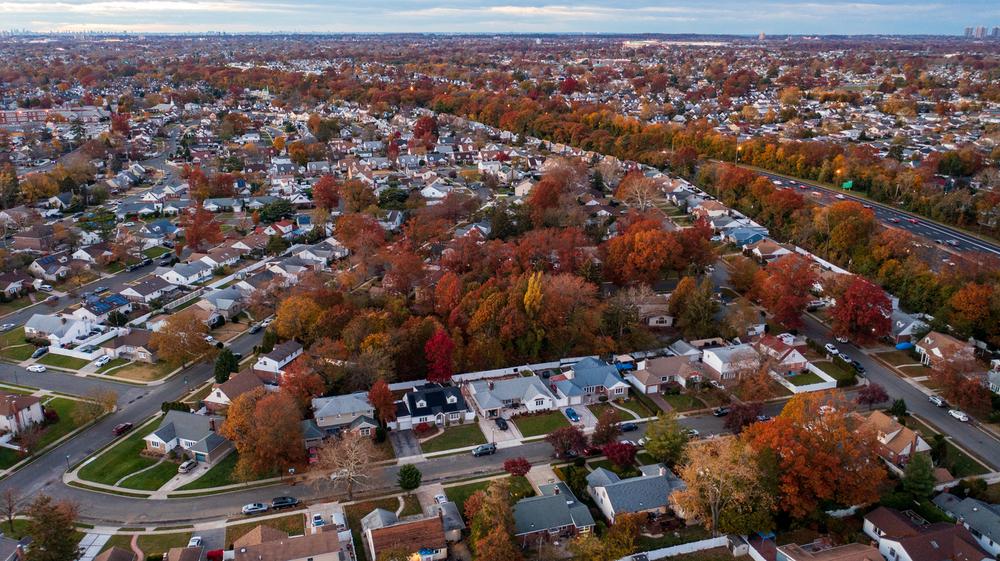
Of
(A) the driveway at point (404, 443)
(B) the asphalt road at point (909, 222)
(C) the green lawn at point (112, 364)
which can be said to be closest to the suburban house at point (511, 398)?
(A) the driveway at point (404, 443)

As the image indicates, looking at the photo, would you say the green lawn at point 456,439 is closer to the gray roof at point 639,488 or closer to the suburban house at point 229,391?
the gray roof at point 639,488

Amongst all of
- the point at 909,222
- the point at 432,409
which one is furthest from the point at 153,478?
the point at 909,222

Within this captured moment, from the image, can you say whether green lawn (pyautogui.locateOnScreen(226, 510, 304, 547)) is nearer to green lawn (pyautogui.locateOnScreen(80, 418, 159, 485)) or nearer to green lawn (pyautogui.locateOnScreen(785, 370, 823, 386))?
green lawn (pyautogui.locateOnScreen(80, 418, 159, 485))

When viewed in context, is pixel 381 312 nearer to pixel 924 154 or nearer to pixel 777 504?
pixel 777 504

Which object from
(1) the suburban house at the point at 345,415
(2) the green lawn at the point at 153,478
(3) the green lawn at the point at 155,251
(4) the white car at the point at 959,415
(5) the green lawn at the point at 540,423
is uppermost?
(1) the suburban house at the point at 345,415

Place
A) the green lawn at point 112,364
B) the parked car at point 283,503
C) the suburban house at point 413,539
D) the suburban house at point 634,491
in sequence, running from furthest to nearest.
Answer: the green lawn at point 112,364 → the parked car at point 283,503 → the suburban house at point 634,491 → the suburban house at point 413,539

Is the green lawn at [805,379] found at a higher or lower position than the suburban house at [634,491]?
lower

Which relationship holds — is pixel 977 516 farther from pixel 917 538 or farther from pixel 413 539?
pixel 413 539

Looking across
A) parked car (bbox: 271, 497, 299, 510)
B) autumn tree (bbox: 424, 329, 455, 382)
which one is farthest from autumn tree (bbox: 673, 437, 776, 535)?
parked car (bbox: 271, 497, 299, 510)
